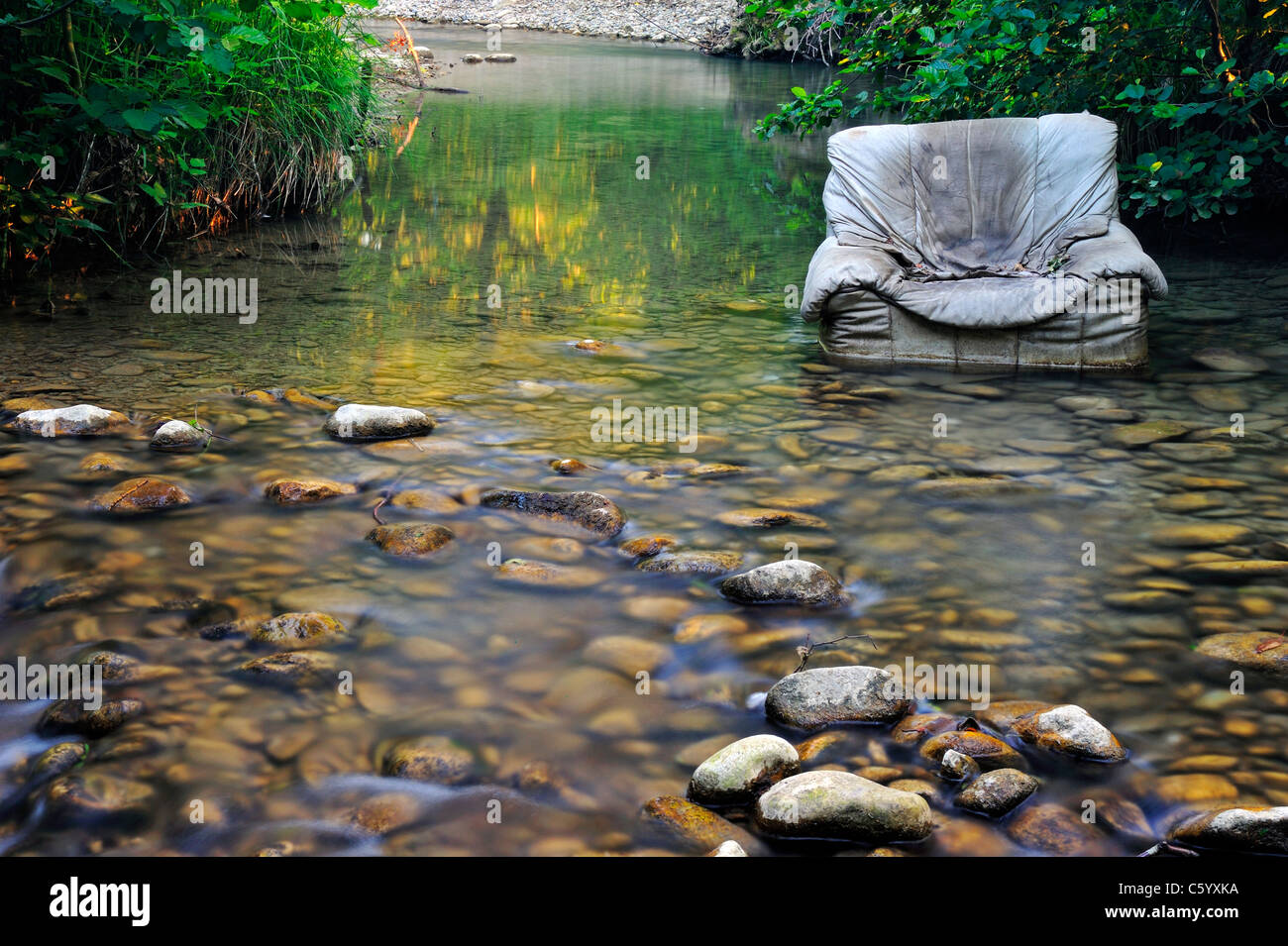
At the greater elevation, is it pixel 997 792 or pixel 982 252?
pixel 982 252

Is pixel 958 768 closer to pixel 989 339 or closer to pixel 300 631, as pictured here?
pixel 300 631

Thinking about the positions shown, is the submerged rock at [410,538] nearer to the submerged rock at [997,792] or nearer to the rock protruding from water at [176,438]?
the rock protruding from water at [176,438]

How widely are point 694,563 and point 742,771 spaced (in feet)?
3.46

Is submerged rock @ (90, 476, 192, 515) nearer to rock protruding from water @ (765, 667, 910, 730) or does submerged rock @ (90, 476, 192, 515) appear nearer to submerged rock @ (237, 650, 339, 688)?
submerged rock @ (237, 650, 339, 688)

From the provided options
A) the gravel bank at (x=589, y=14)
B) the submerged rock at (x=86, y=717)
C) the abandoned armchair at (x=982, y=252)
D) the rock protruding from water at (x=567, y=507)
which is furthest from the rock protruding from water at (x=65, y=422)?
the gravel bank at (x=589, y=14)

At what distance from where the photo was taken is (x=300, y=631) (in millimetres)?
2766

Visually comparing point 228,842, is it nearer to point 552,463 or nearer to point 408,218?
point 552,463

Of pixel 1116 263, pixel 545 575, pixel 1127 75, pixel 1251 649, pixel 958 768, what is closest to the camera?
pixel 958 768

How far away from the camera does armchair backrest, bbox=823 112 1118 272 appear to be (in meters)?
5.86

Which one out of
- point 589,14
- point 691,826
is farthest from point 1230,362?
point 589,14

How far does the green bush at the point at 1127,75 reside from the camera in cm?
652

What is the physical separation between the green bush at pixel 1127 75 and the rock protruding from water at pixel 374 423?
13.1 feet

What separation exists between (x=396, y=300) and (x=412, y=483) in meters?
2.78

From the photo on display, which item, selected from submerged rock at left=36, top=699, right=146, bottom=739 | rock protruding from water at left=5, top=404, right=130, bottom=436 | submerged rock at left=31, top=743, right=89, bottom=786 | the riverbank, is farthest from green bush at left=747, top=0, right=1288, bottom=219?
the riverbank
